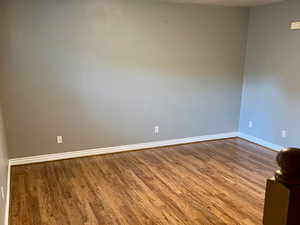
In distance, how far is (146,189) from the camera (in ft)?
10.6

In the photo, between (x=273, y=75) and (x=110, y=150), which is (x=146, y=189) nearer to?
(x=110, y=150)

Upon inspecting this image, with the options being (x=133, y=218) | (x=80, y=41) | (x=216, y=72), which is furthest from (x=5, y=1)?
(x=216, y=72)

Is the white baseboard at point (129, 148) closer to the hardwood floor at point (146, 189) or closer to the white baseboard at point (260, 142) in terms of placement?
the white baseboard at point (260, 142)

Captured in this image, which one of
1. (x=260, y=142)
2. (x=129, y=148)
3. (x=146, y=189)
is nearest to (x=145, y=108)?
(x=129, y=148)

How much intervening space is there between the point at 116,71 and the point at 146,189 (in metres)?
1.90

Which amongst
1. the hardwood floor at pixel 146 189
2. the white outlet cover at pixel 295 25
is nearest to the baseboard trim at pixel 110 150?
the hardwood floor at pixel 146 189

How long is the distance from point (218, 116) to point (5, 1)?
3.93 metres

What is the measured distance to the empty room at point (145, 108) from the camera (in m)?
3.01

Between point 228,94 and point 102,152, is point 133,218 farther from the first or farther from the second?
point 228,94

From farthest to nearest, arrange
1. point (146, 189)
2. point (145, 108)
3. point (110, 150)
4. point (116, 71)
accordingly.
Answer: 1. point (145, 108)
2. point (110, 150)
3. point (116, 71)
4. point (146, 189)

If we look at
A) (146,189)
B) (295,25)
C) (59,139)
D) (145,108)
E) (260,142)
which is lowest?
(146,189)

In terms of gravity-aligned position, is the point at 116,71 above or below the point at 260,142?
above

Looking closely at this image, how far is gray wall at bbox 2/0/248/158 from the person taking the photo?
371cm

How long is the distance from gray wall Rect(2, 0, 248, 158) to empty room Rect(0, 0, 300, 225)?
16 mm
